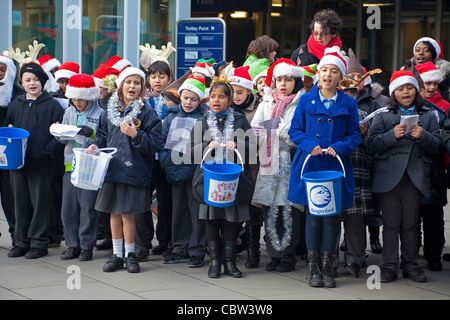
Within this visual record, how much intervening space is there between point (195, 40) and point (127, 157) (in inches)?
251

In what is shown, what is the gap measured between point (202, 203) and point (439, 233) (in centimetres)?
244

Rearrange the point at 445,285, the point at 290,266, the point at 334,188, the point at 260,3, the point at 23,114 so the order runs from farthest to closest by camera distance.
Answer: the point at 260,3 → the point at 23,114 → the point at 290,266 → the point at 445,285 → the point at 334,188

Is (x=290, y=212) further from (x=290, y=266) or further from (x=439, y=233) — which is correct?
(x=439, y=233)

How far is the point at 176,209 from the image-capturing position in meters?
7.98

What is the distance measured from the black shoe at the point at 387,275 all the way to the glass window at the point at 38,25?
8626mm

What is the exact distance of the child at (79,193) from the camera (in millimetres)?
7941

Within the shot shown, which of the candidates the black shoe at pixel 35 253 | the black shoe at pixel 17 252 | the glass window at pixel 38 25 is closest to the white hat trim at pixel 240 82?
the black shoe at pixel 35 253

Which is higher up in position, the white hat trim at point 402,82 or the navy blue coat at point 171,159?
the white hat trim at point 402,82

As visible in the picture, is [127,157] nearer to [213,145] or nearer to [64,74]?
[213,145]

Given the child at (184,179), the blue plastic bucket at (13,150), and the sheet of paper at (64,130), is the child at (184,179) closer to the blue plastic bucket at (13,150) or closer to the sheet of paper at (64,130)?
the sheet of paper at (64,130)

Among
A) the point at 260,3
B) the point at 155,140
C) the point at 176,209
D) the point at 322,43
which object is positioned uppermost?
the point at 260,3

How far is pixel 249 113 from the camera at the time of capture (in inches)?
316

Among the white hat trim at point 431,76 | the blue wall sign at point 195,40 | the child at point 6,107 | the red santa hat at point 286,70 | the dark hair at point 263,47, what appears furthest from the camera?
the blue wall sign at point 195,40

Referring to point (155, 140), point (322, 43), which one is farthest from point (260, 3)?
A: point (155, 140)
